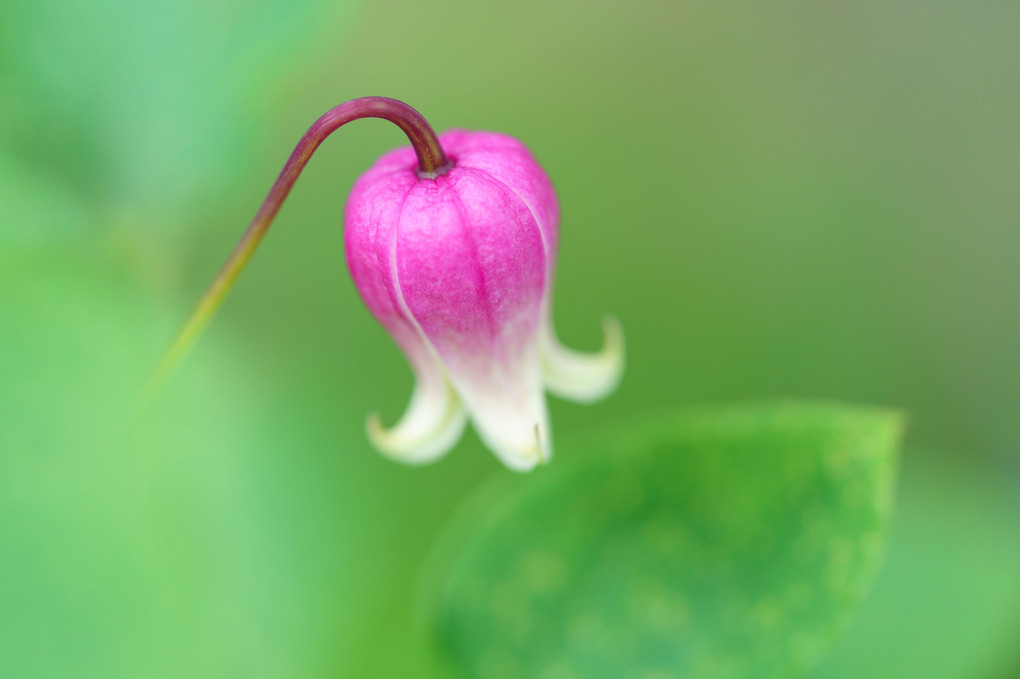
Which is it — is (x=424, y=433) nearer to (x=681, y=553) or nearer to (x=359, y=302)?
(x=681, y=553)

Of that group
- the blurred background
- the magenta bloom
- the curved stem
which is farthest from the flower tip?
the blurred background

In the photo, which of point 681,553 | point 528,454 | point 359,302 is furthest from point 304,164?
point 359,302

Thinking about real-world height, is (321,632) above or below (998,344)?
below

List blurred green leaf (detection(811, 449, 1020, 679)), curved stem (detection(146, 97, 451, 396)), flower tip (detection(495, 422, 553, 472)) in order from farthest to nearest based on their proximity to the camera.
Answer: blurred green leaf (detection(811, 449, 1020, 679)) → flower tip (detection(495, 422, 553, 472)) → curved stem (detection(146, 97, 451, 396))

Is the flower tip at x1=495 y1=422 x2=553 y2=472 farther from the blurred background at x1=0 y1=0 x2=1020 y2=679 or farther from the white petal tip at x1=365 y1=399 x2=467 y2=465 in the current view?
the blurred background at x1=0 y1=0 x2=1020 y2=679

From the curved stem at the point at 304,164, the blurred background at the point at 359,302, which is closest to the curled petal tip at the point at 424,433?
the curved stem at the point at 304,164

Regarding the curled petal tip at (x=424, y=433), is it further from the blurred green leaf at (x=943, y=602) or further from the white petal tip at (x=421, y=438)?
the blurred green leaf at (x=943, y=602)

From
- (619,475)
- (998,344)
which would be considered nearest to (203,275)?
(619,475)

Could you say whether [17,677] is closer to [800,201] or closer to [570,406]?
[570,406]
